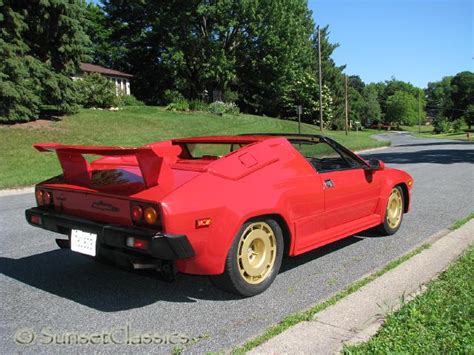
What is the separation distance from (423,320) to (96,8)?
64.1 meters

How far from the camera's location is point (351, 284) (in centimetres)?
420

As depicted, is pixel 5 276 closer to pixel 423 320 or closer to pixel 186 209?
pixel 186 209

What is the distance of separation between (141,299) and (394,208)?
360 cm

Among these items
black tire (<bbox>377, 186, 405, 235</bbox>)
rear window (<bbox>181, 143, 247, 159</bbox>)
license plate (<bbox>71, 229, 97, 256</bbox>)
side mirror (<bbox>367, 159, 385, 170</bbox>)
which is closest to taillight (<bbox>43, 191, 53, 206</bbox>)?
license plate (<bbox>71, 229, 97, 256</bbox>)

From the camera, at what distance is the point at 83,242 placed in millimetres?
3791

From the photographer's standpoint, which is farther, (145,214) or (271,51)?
(271,51)

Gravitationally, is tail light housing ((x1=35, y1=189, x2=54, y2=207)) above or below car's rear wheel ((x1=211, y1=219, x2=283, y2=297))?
above

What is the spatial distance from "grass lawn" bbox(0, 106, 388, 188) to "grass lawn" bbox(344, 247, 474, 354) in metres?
11.2

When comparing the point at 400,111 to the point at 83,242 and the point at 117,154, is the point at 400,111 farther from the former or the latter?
the point at 83,242

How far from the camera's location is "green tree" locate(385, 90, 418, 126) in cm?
12275

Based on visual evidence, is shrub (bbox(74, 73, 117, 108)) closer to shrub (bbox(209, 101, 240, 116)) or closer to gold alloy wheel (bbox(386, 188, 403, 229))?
shrub (bbox(209, 101, 240, 116))

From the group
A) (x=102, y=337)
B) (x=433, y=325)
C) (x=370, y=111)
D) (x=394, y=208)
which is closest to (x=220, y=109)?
(x=394, y=208)

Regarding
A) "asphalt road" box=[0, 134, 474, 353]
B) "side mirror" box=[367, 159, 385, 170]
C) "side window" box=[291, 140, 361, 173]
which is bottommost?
"asphalt road" box=[0, 134, 474, 353]

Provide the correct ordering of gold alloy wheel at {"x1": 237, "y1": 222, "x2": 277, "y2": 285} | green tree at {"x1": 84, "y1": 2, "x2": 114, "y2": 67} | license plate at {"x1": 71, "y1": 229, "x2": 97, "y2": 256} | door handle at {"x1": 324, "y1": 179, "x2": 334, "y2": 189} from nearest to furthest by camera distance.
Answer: license plate at {"x1": 71, "y1": 229, "x2": 97, "y2": 256} < gold alloy wheel at {"x1": 237, "y1": 222, "x2": 277, "y2": 285} < door handle at {"x1": 324, "y1": 179, "x2": 334, "y2": 189} < green tree at {"x1": 84, "y1": 2, "x2": 114, "y2": 67}
